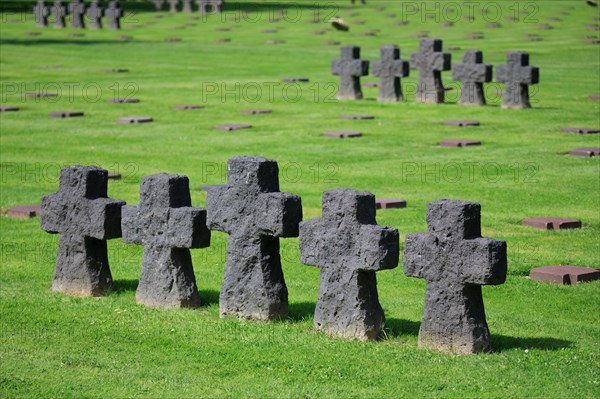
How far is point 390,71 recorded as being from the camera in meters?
33.6

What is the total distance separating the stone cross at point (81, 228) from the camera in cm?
1316

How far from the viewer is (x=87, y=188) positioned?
1327 cm

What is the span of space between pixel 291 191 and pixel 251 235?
8.80 metres

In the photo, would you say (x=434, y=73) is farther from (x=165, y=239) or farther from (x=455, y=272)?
(x=455, y=272)

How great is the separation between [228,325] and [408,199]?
27.7 feet

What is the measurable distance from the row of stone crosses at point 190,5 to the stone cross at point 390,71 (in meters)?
39.5

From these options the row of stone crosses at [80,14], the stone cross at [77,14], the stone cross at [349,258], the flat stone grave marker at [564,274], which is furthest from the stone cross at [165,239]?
the stone cross at [77,14]

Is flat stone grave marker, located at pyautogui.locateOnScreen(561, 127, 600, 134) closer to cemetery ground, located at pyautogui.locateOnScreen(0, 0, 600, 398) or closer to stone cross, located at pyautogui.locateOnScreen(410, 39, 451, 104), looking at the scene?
cemetery ground, located at pyautogui.locateOnScreen(0, 0, 600, 398)

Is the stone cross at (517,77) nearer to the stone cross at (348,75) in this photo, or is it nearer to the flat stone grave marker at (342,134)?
the stone cross at (348,75)

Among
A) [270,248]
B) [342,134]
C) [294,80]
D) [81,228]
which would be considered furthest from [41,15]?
[270,248]

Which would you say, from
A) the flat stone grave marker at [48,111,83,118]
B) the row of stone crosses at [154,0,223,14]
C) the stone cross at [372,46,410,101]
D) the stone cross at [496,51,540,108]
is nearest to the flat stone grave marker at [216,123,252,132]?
the flat stone grave marker at [48,111,83,118]

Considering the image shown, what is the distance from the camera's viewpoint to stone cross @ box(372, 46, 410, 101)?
33344 millimetres

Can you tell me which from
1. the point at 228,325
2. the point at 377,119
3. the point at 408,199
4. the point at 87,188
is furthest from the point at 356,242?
the point at 377,119

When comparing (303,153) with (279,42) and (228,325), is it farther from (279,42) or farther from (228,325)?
(279,42)
